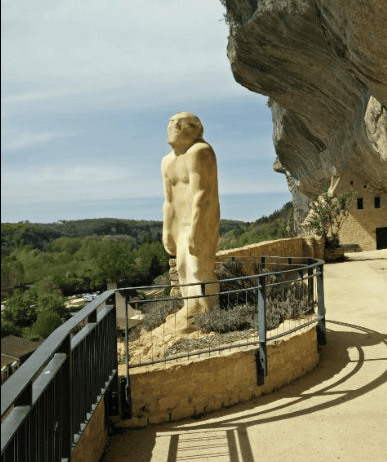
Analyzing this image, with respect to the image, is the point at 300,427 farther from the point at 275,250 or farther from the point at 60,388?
the point at 275,250

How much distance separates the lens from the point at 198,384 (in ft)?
12.3

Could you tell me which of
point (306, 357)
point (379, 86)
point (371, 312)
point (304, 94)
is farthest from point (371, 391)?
point (304, 94)

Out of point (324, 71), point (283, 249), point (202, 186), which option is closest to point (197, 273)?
point (202, 186)

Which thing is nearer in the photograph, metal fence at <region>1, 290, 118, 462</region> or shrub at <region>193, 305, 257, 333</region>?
metal fence at <region>1, 290, 118, 462</region>

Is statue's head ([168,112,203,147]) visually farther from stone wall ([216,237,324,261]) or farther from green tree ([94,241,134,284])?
green tree ([94,241,134,284])

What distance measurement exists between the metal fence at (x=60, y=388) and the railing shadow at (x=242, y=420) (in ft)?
1.34

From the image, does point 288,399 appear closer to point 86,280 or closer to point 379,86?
point 379,86

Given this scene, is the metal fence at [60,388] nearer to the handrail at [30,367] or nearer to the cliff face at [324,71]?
the handrail at [30,367]

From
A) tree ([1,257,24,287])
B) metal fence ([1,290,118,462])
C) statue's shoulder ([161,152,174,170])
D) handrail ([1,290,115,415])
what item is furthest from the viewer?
statue's shoulder ([161,152,174,170])

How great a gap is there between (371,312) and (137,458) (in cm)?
489

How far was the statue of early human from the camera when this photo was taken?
528 cm

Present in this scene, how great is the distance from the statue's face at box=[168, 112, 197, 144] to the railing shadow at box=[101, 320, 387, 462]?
3.03 metres

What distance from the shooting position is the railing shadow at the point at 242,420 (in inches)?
124

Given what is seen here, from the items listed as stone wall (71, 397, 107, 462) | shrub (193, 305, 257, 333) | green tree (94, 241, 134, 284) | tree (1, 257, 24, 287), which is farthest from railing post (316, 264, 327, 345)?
green tree (94, 241, 134, 284)
